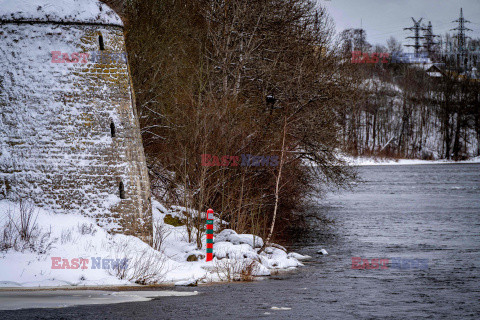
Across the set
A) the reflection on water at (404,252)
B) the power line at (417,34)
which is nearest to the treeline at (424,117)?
the power line at (417,34)

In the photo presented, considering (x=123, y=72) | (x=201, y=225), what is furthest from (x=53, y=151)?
(x=201, y=225)

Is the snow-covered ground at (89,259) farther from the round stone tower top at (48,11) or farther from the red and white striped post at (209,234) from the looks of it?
the round stone tower top at (48,11)

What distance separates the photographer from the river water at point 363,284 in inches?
506

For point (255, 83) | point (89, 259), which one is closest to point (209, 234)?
point (89, 259)

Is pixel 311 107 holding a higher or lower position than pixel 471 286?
higher

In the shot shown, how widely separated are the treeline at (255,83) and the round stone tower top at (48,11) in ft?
25.1

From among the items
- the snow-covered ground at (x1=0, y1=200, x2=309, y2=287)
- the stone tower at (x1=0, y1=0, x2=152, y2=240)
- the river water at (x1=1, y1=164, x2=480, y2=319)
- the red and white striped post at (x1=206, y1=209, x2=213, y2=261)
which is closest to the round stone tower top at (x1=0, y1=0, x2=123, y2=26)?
the stone tower at (x1=0, y1=0, x2=152, y2=240)

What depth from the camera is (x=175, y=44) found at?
3188 cm

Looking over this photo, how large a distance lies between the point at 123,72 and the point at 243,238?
6.15m

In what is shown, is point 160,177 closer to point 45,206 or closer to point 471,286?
point 45,206

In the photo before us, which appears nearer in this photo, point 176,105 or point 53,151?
point 53,151

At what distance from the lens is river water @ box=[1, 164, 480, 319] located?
1284 cm

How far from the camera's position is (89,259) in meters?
15.6

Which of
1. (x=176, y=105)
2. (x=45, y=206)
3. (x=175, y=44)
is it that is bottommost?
(x=45, y=206)
